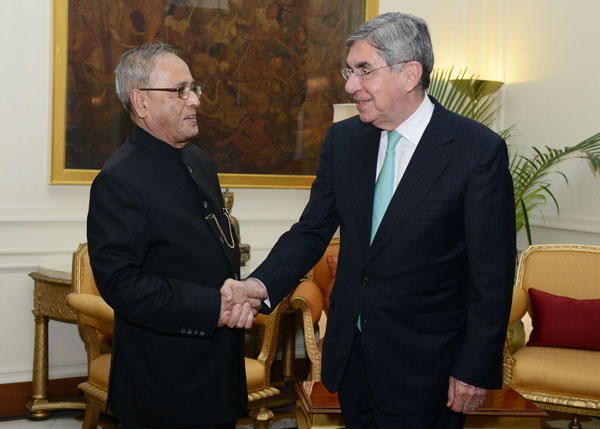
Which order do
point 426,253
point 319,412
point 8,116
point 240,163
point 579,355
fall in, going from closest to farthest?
point 426,253, point 319,412, point 579,355, point 8,116, point 240,163

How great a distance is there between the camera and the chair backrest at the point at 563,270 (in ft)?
13.2

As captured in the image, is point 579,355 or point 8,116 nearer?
point 579,355

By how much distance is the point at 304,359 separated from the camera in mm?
4871

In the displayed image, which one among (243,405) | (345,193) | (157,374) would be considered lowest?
(243,405)

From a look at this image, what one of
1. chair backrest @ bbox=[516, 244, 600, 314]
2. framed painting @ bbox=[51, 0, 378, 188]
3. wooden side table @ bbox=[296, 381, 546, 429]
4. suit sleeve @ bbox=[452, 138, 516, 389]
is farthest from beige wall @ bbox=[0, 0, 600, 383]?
suit sleeve @ bbox=[452, 138, 516, 389]

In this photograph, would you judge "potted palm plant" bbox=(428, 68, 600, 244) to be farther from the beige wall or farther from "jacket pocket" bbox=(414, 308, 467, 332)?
"jacket pocket" bbox=(414, 308, 467, 332)

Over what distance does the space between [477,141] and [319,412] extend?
138 cm

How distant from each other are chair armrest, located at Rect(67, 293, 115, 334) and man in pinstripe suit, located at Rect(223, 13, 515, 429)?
1.49 m

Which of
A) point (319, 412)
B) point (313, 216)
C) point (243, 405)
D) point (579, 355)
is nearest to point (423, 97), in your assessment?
point (313, 216)

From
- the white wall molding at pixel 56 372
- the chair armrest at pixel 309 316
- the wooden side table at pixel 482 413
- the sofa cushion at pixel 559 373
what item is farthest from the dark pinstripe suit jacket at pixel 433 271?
the white wall molding at pixel 56 372

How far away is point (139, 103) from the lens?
6.75ft

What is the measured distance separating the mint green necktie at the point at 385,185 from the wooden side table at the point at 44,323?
245cm

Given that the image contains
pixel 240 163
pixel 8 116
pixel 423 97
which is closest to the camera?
pixel 423 97

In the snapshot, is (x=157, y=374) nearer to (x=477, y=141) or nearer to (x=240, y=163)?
(x=477, y=141)
